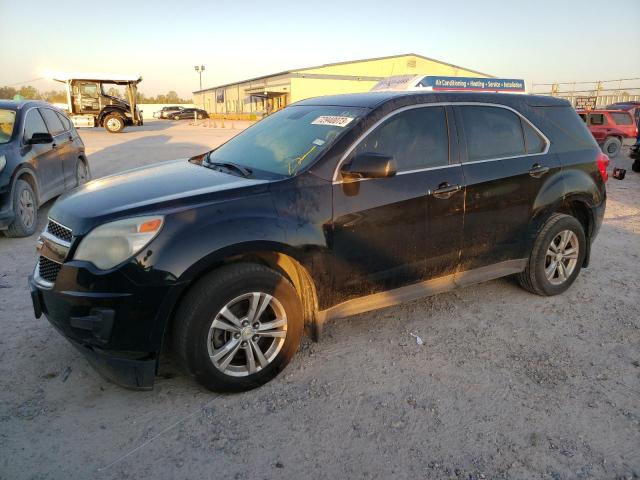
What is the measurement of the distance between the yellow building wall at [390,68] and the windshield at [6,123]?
37.5 metres

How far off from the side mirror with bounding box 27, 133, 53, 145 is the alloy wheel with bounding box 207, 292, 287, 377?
5251 millimetres

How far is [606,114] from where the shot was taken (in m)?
16.0

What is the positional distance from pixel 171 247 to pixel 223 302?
433mm

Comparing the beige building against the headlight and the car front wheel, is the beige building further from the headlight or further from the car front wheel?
the headlight

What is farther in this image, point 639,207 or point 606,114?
point 606,114

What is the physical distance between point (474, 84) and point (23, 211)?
561cm

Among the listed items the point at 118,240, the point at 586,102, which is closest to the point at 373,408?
the point at 118,240

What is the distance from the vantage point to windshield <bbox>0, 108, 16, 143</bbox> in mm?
6275

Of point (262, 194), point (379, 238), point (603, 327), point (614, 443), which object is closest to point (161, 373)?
point (262, 194)

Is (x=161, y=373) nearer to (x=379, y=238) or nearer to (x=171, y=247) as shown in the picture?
(x=171, y=247)

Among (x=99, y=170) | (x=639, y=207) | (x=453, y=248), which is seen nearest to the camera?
(x=453, y=248)

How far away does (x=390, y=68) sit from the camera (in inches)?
1665

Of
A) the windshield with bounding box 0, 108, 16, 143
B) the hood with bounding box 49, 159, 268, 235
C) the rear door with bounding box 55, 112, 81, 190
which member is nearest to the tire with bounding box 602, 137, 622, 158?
the rear door with bounding box 55, 112, 81, 190

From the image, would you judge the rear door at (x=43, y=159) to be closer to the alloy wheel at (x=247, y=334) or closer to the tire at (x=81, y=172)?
the tire at (x=81, y=172)
